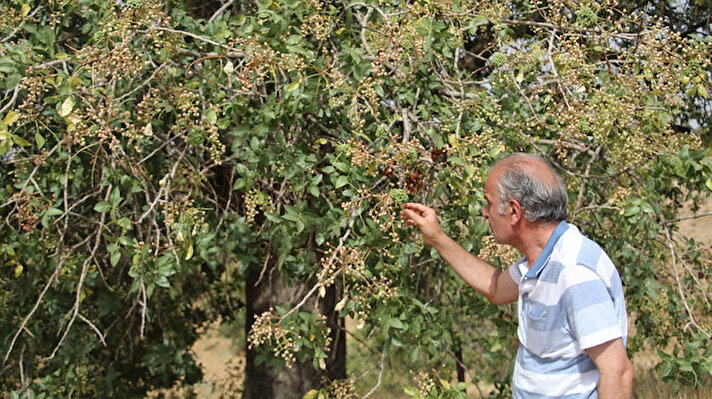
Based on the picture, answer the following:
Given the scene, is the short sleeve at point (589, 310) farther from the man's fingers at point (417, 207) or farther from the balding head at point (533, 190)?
the man's fingers at point (417, 207)

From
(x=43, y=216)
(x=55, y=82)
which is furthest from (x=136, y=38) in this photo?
(x=43, y=216)

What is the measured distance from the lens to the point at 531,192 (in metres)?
2.06

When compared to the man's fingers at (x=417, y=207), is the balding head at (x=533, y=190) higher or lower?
higher

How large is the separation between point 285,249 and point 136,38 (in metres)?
0.93

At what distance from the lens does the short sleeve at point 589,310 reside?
6.15 ft

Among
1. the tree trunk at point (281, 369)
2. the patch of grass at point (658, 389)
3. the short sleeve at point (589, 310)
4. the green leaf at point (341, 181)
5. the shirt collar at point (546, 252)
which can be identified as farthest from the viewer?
the patch of grass at point (658, 389)

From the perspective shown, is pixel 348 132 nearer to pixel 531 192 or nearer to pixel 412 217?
pixel 412 217

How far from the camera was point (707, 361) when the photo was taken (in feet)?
9.22

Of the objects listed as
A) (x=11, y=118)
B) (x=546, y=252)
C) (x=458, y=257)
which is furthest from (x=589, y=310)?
(x=11, y=118)

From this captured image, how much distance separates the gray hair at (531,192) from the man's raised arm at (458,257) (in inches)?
17.1

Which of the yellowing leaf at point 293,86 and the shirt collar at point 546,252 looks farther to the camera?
the yellowing leaf at point 293,86

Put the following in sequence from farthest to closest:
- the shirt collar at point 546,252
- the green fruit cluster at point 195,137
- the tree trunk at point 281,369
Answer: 1. the tree trunk at point 281,369
2. the green fruit cluster at point 195,137
3. the shirt collar at point 546,252

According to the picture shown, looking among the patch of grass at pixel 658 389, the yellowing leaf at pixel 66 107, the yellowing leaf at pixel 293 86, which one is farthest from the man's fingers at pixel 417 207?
the patch of grass at pixel 658 389

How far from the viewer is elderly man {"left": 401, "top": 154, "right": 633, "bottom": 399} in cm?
189
